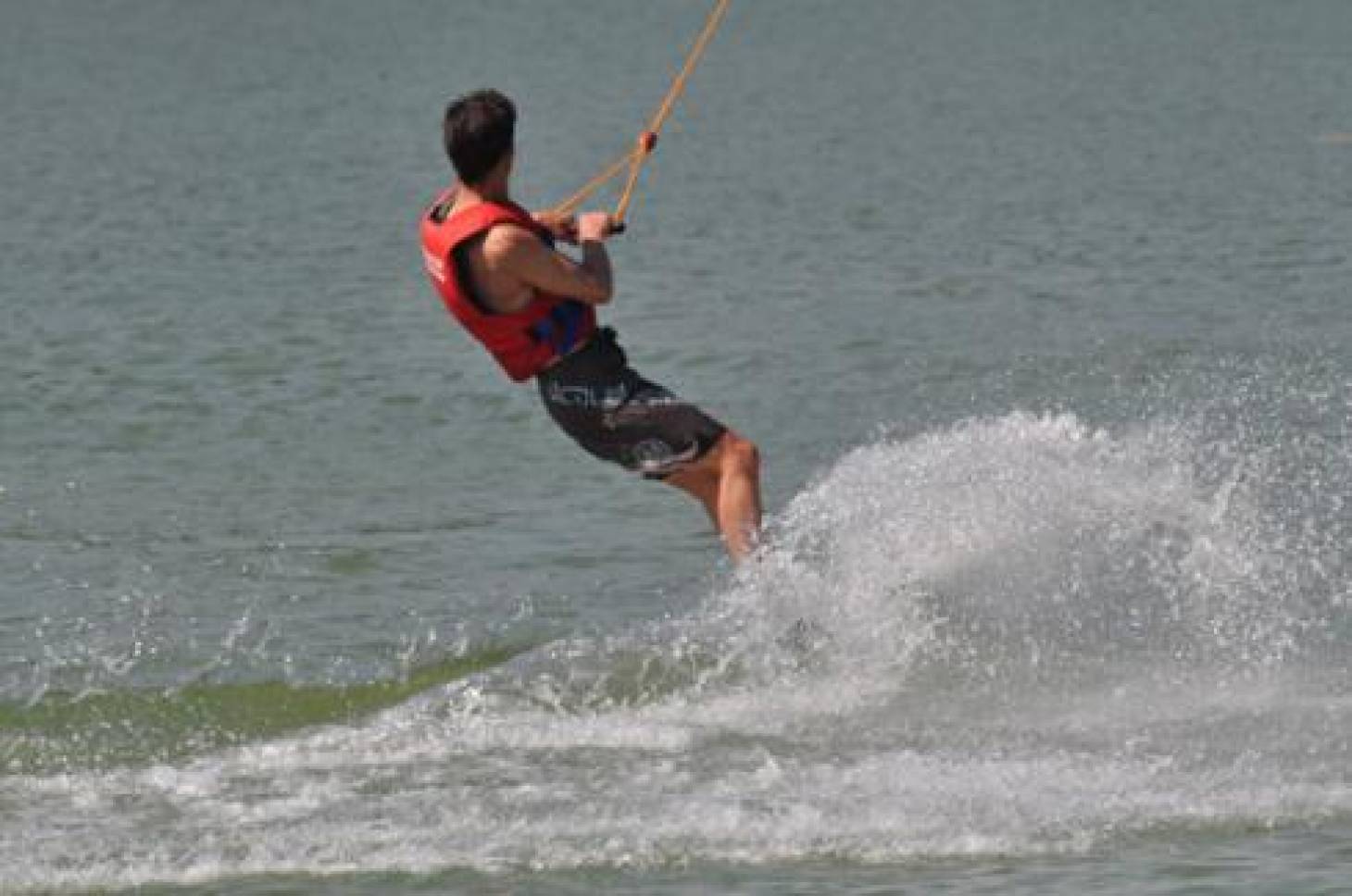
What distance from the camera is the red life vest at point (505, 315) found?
8.84m

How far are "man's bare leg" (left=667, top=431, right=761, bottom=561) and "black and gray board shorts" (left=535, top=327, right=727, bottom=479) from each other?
0.04 metres

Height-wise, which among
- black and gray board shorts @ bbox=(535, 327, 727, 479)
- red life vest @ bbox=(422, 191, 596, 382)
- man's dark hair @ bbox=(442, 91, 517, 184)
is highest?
man's dark hair @ bbox=(442, 91, 517, 184)

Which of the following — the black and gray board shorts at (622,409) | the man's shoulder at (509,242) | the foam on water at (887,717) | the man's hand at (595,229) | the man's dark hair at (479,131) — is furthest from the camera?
the black and gray board shorts at (622,409)

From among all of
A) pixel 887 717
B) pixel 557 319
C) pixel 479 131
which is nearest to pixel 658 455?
pixel 557 319

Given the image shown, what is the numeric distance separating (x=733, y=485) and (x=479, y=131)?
1.36 meters

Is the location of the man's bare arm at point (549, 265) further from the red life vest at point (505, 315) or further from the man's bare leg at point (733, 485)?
the man's bare leg at point (733, 485)

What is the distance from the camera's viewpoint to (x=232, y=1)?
2751 inches

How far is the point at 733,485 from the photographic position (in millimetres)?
9266

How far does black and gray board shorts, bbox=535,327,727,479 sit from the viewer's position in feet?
30.3

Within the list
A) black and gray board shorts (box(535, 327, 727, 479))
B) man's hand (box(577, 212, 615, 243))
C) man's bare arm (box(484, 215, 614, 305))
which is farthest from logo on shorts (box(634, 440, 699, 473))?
man's hand (box(577, 212, 615, 243))

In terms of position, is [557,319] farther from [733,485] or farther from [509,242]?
[733,485]

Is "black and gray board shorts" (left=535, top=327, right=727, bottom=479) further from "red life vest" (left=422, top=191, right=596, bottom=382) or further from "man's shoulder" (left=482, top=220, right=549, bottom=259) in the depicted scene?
"man's shoulder" (left=482, top=220, right=549, bottom=259)

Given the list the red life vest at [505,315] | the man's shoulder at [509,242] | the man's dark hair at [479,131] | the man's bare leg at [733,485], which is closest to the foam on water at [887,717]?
the man's bare leg at [733,485]

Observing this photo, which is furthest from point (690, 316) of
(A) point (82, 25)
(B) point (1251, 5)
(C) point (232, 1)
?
(C) point (232, 1)
